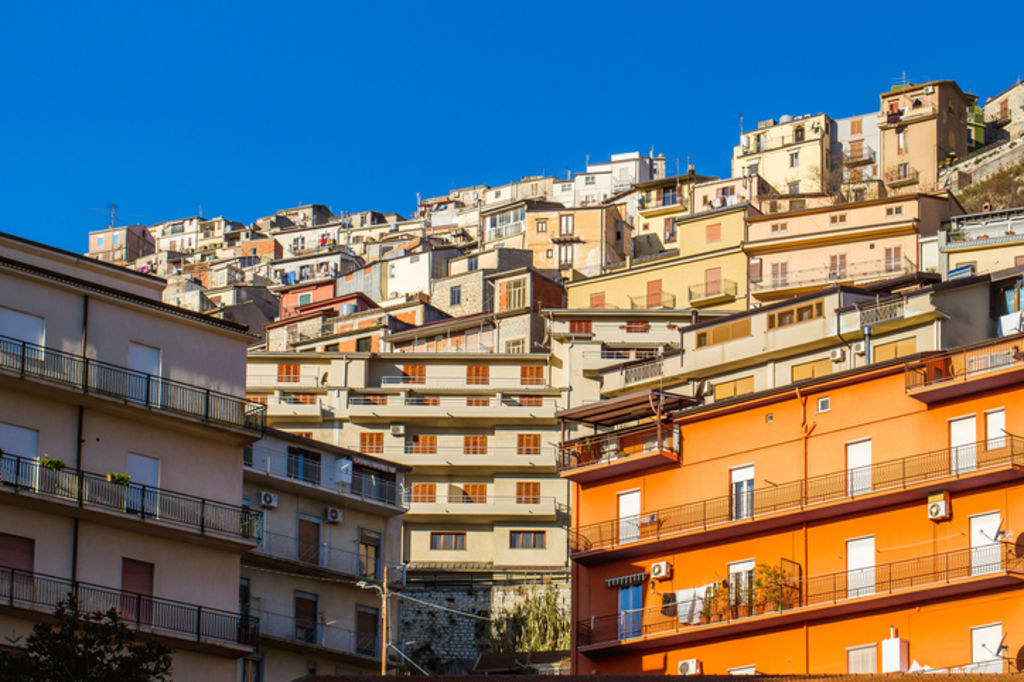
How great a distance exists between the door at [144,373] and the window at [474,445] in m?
37.8

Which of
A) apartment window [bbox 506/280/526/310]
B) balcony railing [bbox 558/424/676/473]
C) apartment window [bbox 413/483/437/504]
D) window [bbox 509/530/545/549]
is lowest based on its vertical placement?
window [bbox 509/530/545/549]

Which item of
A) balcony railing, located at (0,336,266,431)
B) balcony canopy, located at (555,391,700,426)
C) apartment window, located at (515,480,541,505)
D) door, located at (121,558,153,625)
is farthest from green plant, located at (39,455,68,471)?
apartment window, located at (515,480,541,505)

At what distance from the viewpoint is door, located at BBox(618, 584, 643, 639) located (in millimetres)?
49000

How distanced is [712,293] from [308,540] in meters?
38.6

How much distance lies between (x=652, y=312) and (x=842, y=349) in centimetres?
2137

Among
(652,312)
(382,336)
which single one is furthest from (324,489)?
(382,336)

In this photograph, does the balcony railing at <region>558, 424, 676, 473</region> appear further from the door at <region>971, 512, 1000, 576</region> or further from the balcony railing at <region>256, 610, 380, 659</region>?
the door at <region>971, 512, 1000, 576</region>

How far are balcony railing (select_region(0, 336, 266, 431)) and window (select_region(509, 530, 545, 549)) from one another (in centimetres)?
3310

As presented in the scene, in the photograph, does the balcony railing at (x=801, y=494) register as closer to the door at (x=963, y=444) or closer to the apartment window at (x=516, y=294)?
the door at (x=963, y=444)

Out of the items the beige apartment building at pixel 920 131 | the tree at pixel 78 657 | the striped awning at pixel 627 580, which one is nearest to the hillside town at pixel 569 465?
the striped awning at pixel 627 580

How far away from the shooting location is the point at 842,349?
202 feet

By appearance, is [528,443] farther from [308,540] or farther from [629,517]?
[629,517]

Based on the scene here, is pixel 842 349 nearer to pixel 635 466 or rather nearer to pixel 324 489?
pixel 635 466

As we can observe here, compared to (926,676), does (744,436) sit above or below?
above
